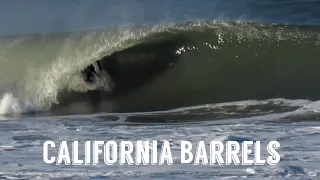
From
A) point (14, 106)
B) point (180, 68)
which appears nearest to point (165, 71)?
point (180, 68)

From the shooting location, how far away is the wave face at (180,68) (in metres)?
9.05

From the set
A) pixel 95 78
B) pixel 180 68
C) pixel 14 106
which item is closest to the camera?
pixel 14 106

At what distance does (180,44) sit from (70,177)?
534 centimetres

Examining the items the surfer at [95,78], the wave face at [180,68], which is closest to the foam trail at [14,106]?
the wave face at [180,68]

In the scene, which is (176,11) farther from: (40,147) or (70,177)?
(70,177)

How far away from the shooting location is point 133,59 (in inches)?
389

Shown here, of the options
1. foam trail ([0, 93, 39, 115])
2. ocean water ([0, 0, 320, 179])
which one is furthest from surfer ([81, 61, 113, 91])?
foam trail ([0, 93, 39, 115])

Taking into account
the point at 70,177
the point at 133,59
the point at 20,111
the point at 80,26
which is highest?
the point at 80,26

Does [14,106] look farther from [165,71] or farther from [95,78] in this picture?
[165,71]

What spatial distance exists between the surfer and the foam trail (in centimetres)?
→ 79

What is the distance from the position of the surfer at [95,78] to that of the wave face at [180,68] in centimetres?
10

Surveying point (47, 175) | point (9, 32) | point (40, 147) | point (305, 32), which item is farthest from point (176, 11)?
point (47, 175)

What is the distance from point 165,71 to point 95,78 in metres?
0.96

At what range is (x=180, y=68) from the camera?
→ 956cm
